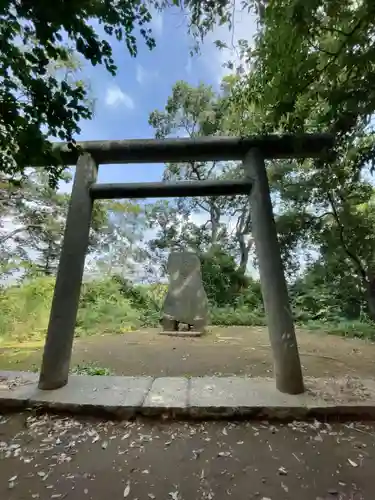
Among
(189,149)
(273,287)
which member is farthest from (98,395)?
(189,149)

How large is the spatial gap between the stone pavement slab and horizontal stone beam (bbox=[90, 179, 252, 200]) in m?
1.83

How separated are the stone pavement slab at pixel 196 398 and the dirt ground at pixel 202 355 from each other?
2.41 feet

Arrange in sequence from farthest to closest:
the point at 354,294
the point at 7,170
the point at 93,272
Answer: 1. the point at 93,272
2. the point at 354,294
3. the point at 7,170

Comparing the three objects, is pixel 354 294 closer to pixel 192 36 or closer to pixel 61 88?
pixel 192 36

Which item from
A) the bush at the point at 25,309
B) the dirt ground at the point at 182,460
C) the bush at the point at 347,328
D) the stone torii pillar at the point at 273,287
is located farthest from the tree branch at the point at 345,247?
the bush at the point at 25,309

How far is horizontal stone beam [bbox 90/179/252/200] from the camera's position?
306 centimetres

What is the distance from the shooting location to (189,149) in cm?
306

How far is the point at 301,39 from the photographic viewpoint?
1.97 metres

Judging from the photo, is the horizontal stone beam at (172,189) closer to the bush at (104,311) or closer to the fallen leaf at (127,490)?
the fallen leaf at (127,490)

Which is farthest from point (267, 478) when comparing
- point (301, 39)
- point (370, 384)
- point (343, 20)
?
point (343, 20)

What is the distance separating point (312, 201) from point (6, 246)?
664 cm

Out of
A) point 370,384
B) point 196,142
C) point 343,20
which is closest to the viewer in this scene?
point 343,20

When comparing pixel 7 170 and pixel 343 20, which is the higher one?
pixel 343 20

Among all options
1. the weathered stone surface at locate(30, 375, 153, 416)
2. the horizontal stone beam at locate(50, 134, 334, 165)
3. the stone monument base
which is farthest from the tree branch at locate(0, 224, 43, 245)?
the weathered stone surface at locate(30, 375, 153, 416)
